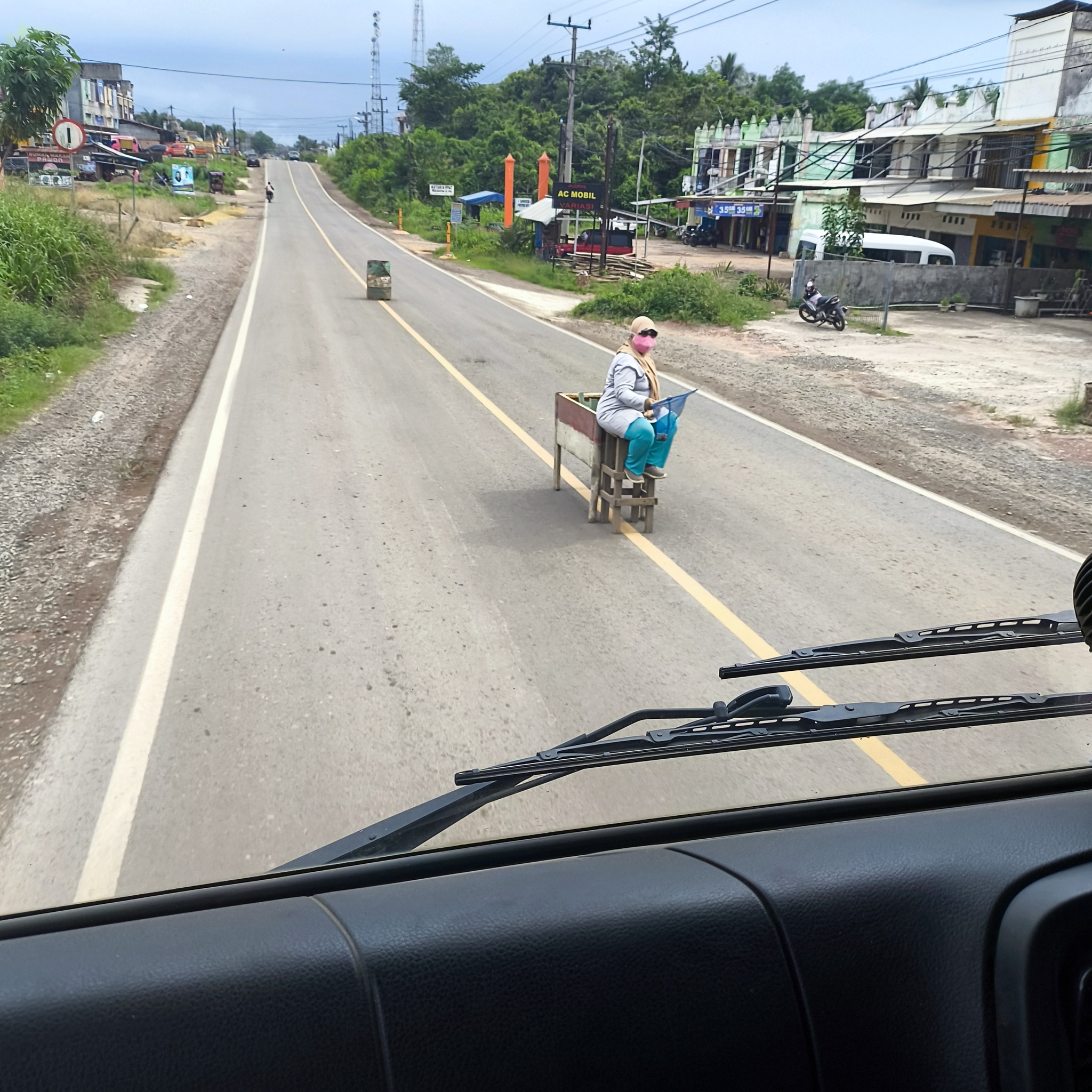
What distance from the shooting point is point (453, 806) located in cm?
236

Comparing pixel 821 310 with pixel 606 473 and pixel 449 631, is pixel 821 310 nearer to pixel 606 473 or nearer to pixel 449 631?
pixel 606 473

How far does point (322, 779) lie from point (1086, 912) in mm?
3326

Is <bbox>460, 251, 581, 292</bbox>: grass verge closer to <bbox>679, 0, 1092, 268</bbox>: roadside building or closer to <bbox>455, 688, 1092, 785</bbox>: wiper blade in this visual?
<bbox>679, 0, 1092, 268</bbox>: roadside building

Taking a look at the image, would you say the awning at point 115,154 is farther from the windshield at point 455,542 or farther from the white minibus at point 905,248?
the white minibus at point 905,248

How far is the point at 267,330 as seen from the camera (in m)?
19.8

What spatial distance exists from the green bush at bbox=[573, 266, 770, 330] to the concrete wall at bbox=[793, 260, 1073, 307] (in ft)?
9.99

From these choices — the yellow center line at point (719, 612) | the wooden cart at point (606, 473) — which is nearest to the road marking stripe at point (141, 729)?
the yellow center line at point (719, 612)

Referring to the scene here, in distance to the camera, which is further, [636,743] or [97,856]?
[97,856]

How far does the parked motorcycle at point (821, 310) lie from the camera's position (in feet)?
84.4

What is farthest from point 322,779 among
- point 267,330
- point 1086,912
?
point 267,330

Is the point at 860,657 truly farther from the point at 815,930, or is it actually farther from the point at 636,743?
the point at 815,930

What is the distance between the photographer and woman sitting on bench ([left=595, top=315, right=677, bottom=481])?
8.09m

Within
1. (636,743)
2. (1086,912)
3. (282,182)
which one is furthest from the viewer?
(282,182)

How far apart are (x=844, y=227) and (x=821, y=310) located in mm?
7004
